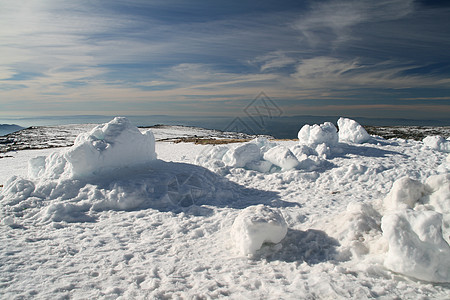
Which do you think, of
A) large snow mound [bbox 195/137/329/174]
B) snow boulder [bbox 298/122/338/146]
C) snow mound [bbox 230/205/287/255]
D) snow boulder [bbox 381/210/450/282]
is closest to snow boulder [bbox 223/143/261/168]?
large snow mound [bbox 195/137/329/174]

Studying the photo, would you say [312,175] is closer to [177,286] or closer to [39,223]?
[177,286]

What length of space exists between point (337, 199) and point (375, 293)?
687cm

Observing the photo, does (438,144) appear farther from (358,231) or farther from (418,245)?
(418,245)

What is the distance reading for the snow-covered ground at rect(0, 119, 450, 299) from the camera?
15.9 ft

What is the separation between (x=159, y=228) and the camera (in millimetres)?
8102

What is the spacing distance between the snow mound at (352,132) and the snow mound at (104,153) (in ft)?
50.9

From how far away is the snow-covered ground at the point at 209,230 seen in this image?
4840mm

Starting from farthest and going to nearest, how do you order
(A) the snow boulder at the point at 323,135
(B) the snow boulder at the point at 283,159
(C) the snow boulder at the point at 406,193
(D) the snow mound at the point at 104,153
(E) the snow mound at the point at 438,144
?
1. (E) the snow mound at the point at 438,144
2. (A) the snow boulder at the point at 323,135
3. (B) the snow boulder at the point at 283,159
4. (D) the snow mound at the point at 104,153
5. (C) the snow boulder at the point at 406,193

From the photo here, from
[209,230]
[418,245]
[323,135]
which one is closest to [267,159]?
[323,135]

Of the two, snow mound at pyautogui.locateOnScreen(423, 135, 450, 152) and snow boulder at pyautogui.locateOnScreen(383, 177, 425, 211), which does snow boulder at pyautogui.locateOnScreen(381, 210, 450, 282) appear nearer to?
snow boulder at pyautogui.locateOnScreen(383, 177, 425, 211)

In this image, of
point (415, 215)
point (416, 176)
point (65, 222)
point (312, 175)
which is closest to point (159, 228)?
point (65, 222)

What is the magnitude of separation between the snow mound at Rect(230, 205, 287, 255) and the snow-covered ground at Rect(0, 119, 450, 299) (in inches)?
1.0

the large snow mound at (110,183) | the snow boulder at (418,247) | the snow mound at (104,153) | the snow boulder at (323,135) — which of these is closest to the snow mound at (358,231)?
the snow boulder at (418,247)

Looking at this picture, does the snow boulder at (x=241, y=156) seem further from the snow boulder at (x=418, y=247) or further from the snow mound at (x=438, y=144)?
the snow mound at (x=438, y=144)
